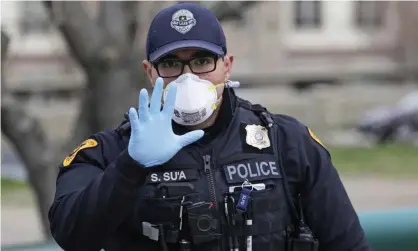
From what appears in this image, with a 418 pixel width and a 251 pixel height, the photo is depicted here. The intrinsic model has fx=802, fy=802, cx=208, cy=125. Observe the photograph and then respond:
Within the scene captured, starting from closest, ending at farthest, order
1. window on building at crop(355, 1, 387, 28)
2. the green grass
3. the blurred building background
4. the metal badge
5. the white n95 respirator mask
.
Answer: the white n95 respirator mask, the metal badge, the green grass, the blurred building background, window on building at crop(355, 1, 387, 28)

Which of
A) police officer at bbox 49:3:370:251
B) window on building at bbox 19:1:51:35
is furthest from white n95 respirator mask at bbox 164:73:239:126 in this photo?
window on building at bbox 19:1:51:35

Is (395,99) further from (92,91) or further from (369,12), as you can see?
(92,91)

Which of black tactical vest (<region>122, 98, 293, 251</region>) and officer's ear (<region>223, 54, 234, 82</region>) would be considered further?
officer's ear (<region>223, 54, 234, 82</region>)

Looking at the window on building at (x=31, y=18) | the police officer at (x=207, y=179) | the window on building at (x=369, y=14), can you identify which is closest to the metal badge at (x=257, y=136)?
the police officer at (x=207, y=179)

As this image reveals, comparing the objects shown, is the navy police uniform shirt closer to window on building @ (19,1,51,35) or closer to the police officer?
the police officer

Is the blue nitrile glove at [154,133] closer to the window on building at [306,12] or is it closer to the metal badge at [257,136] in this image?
the metal badge at [257,136]

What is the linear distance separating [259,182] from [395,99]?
20.7 m

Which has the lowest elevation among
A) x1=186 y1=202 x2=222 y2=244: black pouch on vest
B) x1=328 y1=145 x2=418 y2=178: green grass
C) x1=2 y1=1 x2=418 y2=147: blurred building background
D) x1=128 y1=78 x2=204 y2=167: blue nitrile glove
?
x1=328 y1=145 x2=418 y2=178: green grass

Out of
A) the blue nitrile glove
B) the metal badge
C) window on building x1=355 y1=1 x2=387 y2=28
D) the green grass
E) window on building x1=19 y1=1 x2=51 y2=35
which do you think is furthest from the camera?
window on building x1=355 y1=1 x2=387 y2=28

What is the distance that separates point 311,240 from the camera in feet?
6.72

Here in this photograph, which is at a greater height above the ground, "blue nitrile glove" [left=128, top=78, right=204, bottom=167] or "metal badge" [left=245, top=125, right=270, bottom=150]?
"blue nitrile glove" [left=128, top=78, right=204, bottom=167]

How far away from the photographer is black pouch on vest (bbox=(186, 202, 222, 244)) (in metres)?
1.96

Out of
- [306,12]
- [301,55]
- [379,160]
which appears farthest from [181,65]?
[306,12]

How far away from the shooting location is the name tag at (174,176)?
1.99 m
